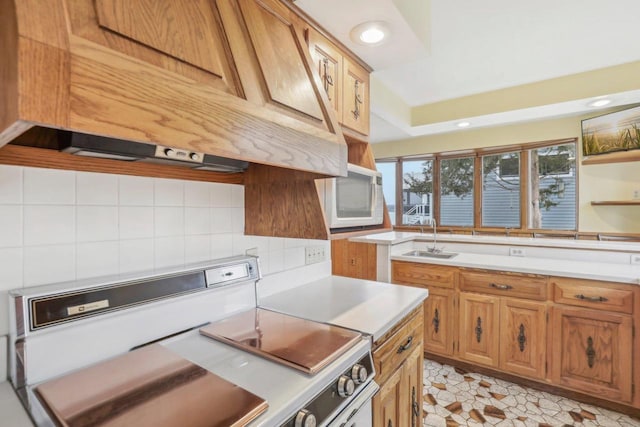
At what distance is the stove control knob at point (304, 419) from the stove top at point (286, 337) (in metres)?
0.10

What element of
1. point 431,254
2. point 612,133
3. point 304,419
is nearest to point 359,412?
point 304,419

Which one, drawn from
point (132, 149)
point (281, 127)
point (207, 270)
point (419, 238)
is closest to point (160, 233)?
point (207, 270)

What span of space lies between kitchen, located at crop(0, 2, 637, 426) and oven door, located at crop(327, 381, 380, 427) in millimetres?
607

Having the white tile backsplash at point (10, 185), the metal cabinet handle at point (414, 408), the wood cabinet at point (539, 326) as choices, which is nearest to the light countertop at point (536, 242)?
the wood cabinet at point (539, 326)

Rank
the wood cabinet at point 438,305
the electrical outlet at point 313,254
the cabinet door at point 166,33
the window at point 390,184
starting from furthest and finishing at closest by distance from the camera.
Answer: the window at point 390,184 → the wood cabinet at point 438,305 → the electrical outlet at point 313,254 → the cabinet door at point 166,33

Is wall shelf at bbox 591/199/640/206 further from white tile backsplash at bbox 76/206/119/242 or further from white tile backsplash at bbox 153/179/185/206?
white tile backsplash at bbox 76/206/119/242

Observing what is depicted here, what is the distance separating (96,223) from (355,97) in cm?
142

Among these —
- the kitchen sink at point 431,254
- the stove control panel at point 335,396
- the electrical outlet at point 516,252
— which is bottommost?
the stove control panel at point 335,396

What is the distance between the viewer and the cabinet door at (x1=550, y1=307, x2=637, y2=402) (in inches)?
79.7

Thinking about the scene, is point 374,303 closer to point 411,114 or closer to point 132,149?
point 132,149

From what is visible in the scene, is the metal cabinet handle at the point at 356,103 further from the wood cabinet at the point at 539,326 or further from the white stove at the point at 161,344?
the wood cabinet at the point at 539,326

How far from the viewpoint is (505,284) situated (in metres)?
2.40

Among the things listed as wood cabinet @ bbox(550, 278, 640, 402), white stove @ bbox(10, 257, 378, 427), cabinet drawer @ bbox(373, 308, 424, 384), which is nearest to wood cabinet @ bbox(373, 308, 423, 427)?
cabinet drawer @ bbox(373, 308, 424, 384)

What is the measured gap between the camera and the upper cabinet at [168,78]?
0.50 metres
